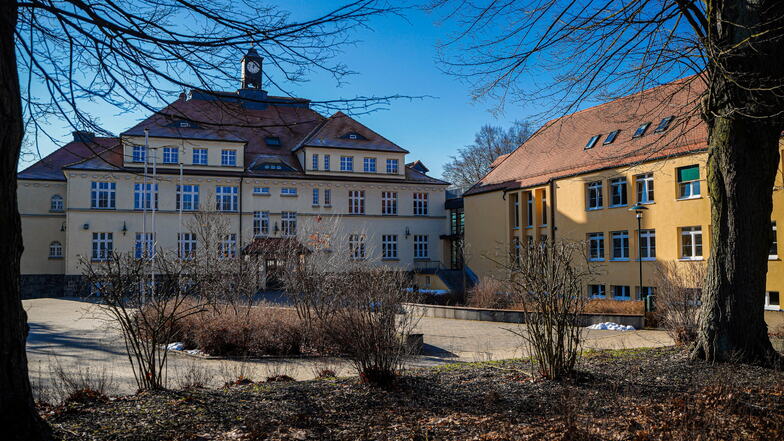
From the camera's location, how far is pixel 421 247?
43.8 m

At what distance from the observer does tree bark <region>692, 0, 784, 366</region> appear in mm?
7844

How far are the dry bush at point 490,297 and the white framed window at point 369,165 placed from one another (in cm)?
2002

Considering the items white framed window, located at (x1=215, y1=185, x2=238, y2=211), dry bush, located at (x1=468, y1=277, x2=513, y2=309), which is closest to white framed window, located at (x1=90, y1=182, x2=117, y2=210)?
white framed window, located at (x1=215, y1=185, x2=238, y2=211)

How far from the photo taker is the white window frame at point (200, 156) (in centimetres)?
3878

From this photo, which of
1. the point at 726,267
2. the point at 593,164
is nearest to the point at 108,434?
the point at 726,267

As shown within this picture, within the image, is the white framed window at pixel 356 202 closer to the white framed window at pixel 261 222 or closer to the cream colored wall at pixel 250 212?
the cream colored wall at pixel 250 212

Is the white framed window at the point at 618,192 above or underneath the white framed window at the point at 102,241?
above

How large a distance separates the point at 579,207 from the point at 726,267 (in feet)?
75.9

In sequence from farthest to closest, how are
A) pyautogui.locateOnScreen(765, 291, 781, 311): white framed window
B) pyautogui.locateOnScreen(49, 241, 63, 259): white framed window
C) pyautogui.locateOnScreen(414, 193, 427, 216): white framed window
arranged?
pyautogui.locateOnScreen(414, 193, 427, 216): white framed window
pyautogui.locateOnScreen(49, 241, 63, 259): white framed window
pyautogui.locateOnScreen(765, 291, 781, 311): white framed window

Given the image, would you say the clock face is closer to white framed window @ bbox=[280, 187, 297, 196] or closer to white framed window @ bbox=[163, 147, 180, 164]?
white framed window @ bbox=[163, 147, 180, 164]

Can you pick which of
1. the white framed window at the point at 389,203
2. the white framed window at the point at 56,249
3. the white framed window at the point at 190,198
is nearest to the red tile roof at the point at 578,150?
the white framed window at the point at 389,203

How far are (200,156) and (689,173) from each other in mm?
29113

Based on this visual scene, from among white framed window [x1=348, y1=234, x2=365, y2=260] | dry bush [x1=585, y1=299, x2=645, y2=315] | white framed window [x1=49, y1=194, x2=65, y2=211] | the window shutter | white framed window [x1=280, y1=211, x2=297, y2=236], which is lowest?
dry bush [x1=585, y1=299, x2=645, y2=315]

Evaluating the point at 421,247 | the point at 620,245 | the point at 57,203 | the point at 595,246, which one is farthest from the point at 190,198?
the point at 620,245
